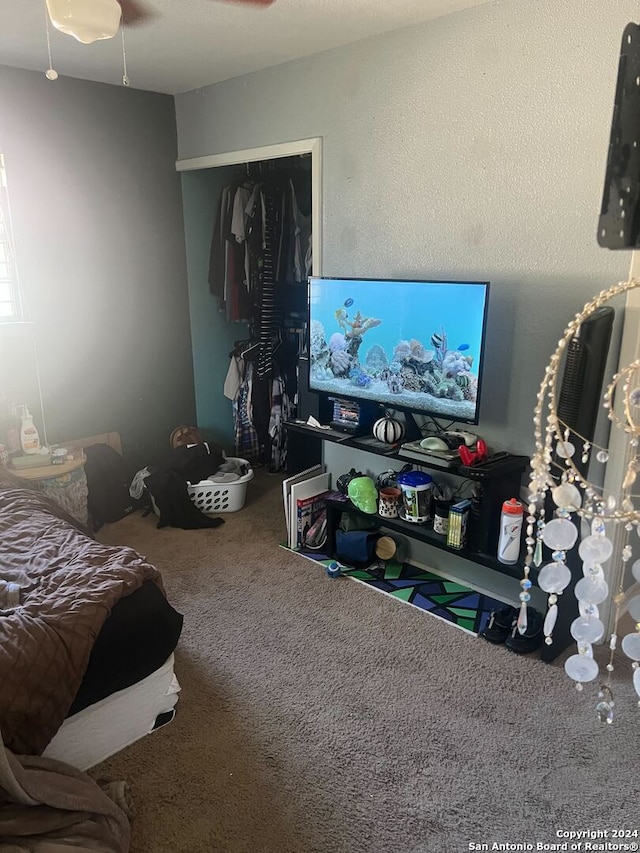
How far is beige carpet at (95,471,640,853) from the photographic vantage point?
1710 millimetres

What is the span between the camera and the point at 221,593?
2869 millimetres

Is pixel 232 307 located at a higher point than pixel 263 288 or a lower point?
lower

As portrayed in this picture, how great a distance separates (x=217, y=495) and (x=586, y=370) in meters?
2.27

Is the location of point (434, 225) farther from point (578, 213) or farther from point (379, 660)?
point (379, 660)

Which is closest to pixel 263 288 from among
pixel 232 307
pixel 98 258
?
pixel 232 307

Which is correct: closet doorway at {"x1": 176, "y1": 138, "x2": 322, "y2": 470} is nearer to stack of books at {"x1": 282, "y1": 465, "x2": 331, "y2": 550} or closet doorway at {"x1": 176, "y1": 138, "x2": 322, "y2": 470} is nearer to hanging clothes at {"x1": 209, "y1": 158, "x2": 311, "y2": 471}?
hanging clothes at {"x1": 209, "y1": 158, "x2": 311, "y2": 471}

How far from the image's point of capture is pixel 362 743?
1992 millimetres

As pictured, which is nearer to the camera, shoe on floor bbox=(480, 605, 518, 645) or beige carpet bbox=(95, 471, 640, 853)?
beige carpet bbox=(95, 471, 640, 853)

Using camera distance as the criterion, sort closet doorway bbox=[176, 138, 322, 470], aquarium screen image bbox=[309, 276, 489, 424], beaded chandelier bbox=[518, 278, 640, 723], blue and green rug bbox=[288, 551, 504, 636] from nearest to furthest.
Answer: beaded chandelier bbox=[518, 278, 640, 723] → aquarium screen image bbox=[309, 276, 489, 424] → blue and green rug bbox=[288, 551, 504, 636] → closet doorway bbox=[176, 138, 322, 470]

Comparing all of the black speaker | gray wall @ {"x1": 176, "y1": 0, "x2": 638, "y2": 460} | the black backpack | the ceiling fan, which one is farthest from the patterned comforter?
the ceiling fan

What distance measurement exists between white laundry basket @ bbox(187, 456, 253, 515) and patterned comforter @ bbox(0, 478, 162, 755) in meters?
1.29

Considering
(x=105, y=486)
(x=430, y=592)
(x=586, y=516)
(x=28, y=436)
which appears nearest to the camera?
(x=586, y=516)

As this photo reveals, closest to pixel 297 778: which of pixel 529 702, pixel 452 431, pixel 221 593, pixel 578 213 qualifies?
pixel 529 702

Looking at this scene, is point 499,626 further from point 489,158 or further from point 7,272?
point 7,272
